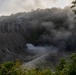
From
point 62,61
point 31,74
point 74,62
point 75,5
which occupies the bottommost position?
point 62,61

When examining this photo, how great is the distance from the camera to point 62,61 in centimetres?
11500

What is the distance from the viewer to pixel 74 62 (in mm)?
41656

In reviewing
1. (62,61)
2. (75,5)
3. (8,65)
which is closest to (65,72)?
(75,5)

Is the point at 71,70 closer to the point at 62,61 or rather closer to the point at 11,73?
the point at 11,73

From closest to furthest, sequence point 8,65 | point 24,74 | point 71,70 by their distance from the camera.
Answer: point 71,70 → point 24,74 → point 8,65

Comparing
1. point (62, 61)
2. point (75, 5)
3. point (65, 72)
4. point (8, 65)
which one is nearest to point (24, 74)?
point (8, 65)

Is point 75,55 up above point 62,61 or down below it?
above

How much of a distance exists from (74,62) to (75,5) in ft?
28.0

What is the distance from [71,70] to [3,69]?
1758cm

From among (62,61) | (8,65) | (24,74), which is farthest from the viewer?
(62,61)

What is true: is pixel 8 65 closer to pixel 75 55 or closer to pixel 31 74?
pixel 31 74

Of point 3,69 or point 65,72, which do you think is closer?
point 65,72

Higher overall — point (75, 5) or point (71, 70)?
point (75, 5)

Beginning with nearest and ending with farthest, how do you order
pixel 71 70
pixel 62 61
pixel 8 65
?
pixel 71 70 → pixel 8 65 → pixel 62 61
